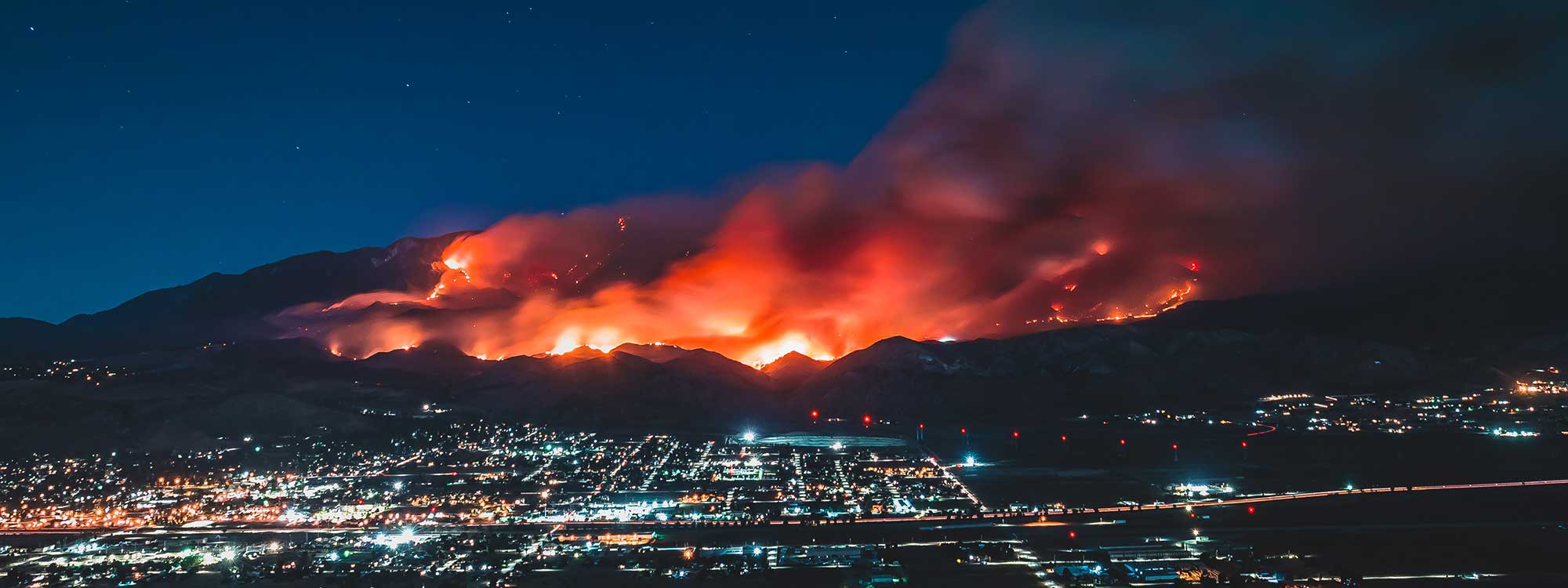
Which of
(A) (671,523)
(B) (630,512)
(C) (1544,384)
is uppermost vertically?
(C) (1544,384)

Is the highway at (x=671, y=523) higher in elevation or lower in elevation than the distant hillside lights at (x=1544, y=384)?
lower

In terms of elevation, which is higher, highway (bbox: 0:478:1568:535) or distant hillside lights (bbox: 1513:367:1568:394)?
distant hillside lights (bbox: 1513:367:1568:394)

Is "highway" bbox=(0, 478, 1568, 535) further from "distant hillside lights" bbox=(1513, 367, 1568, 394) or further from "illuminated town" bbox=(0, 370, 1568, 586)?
"distant hillside lights" bbox=(1513, 367, 1568, 394)

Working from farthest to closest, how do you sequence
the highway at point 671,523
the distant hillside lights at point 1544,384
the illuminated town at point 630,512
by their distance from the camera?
the distant hillside lights at point 1544,384 < the highway at point 671,523 < the illuminated town at point 630,512

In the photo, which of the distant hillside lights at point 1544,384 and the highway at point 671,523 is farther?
the distant hillside lights at point 1544,384

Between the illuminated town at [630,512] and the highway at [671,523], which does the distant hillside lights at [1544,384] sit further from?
the highway at [671,523]

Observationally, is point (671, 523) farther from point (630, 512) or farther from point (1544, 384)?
point (1544, 384)

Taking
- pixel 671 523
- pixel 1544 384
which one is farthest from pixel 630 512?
pixel 1544 384

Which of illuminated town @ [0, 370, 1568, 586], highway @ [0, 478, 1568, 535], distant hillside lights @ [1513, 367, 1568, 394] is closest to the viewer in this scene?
illuminated town @ [0, 370, 1568, 586]

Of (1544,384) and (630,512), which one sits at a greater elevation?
(1544,384)

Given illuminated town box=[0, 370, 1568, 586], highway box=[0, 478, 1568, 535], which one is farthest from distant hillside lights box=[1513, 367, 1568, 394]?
highway box=[0, 478, 1568, 535]

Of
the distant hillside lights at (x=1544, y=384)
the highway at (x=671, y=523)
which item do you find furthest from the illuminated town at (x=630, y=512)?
the distant hillside lights at (x=1544, y=384)
